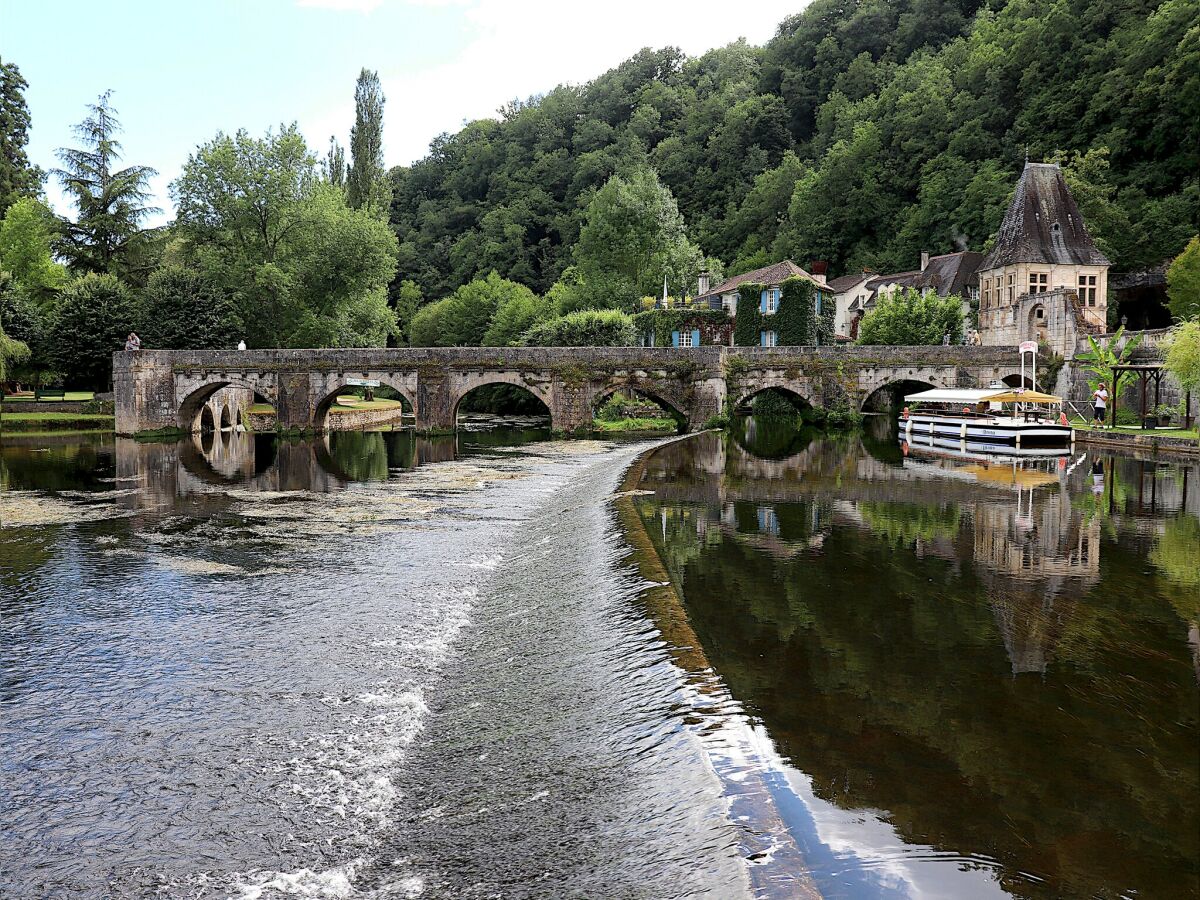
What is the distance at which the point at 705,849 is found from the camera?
6.27 metres

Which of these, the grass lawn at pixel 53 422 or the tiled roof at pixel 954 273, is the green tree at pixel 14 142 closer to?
the grass lawn at pixel 53 422

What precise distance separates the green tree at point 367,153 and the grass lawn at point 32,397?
1512 inches

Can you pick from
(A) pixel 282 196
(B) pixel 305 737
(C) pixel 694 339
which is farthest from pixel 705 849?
(C) pixel 694 339

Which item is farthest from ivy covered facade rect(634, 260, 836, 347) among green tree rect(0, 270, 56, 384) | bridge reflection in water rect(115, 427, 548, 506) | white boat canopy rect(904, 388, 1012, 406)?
green tree rect(0, 270, 56, 384)

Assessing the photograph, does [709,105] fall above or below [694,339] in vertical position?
above

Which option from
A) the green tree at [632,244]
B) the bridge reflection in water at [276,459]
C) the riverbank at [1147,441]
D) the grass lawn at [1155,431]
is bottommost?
the bridge reflection in water at [276,459]

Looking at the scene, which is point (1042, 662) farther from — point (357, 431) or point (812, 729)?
point (357, 431)

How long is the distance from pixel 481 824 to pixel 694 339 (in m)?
67.8

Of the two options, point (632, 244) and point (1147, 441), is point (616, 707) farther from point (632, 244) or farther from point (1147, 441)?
point (632, 244)

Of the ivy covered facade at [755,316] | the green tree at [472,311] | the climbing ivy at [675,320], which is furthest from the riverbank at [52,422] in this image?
the green tree at [472,311]

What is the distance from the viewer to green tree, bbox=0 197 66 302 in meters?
70.7

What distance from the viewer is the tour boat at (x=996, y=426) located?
37969mm

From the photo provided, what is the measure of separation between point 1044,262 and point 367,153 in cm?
6584

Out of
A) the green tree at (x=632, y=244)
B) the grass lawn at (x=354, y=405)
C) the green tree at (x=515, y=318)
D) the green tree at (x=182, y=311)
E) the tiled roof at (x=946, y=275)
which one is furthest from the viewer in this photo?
the green tree at (x=515, y=318)
